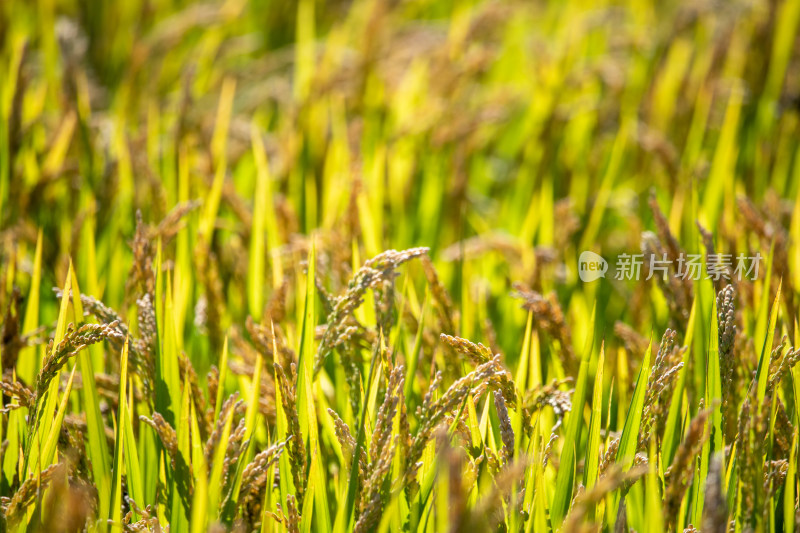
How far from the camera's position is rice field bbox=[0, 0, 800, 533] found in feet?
2.97

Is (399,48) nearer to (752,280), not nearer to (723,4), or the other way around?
(723,4)

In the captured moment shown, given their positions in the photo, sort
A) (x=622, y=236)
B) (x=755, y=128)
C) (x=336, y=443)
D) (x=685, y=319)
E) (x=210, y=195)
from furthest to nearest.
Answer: (x=755, y=128)
(x=622, y=236)
(x=210, y=195)
(x=685, y=319)
(x=336, y=443)

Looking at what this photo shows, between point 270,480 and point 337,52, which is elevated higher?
point 337,52

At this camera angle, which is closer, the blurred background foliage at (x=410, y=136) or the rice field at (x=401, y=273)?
the rice field at (x=401, y=273)

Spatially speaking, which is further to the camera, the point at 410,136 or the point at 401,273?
the point at 410,136

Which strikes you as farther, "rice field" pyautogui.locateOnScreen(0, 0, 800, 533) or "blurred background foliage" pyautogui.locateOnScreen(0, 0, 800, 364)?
"blurred background foliage" pyautogui.locateOnScreen(0, 0, 800, 364)

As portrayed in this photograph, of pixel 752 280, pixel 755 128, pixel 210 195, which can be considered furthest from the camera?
pixel 755 128

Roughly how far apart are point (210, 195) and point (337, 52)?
1.17 m

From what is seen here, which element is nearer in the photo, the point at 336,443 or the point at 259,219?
the point at 336,443

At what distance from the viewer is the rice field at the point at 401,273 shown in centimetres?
91

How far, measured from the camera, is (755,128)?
2.19 meters

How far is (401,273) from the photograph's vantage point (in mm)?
1076

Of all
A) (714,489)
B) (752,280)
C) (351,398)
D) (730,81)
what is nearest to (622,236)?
(752,280)

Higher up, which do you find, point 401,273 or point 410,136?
point 410,136
